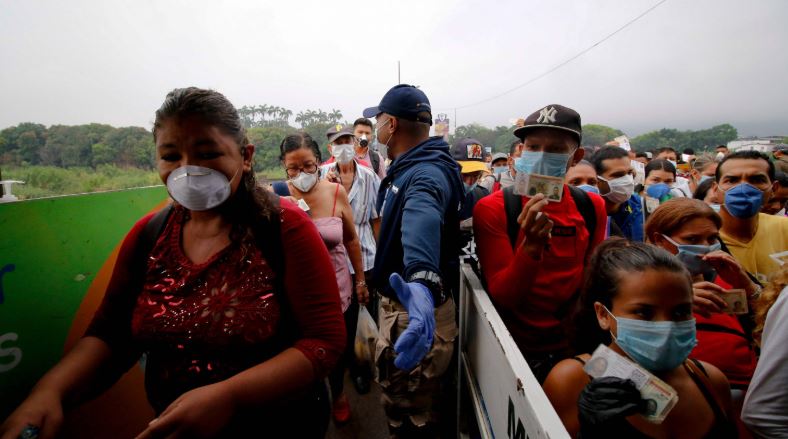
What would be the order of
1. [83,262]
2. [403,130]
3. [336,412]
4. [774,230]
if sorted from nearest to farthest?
[83,262] < [403,130] < [774,230] < [336,412]

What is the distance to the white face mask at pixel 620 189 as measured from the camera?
308cm

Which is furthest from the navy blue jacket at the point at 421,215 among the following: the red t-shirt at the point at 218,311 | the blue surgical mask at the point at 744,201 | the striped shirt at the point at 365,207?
the blue surgical mask at the point at 744,201

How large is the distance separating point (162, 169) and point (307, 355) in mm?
841

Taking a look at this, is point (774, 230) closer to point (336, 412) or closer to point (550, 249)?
point (550, 249)

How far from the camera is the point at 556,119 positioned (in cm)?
194

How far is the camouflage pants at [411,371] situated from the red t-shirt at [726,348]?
120 cm

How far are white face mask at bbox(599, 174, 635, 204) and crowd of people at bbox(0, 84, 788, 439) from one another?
3.60 feet

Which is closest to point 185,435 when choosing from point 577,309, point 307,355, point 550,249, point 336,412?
point 307,355

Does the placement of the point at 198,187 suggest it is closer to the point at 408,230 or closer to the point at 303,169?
the point at 408,230

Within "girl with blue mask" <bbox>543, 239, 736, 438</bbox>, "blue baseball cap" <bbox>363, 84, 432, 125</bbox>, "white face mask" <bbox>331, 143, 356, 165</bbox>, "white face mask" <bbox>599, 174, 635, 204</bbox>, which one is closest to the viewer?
"girl with blue mask" <bbox>543, 239, 736, 438</bbox>

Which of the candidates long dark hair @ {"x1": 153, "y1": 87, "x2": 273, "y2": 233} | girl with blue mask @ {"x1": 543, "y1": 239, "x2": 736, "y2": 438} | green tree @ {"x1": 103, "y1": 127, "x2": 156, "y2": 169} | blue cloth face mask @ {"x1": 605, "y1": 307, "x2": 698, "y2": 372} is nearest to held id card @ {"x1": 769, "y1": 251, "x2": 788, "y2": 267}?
girl with blue mask @ {"x1": 543, "y1": 239, "x2": 736, "y2": 438}

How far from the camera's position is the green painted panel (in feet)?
4.94

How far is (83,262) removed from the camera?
1819 mm

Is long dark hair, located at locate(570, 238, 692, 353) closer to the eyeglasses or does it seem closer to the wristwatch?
the wristwatch
